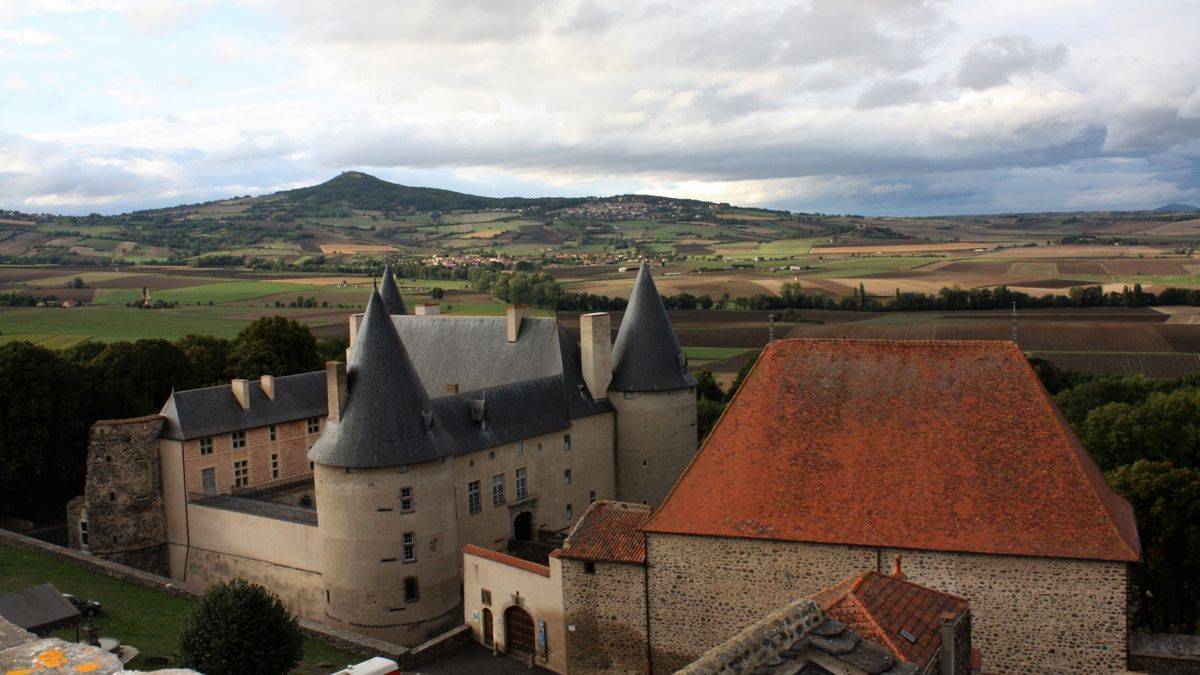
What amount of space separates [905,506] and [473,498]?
564 inches

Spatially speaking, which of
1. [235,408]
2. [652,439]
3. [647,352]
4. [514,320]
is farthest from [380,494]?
[647,352]

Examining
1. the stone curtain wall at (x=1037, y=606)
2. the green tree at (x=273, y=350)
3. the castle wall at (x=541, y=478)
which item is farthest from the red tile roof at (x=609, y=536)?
the green tree at (x=273, y=350)

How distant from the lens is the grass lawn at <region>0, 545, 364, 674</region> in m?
22.0

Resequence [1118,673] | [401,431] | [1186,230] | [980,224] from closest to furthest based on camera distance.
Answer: [1118,673] → [401,431] → [1186,230] → [980,224]

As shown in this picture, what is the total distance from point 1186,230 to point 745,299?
80391 millimetres

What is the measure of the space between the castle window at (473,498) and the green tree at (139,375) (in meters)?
17.4

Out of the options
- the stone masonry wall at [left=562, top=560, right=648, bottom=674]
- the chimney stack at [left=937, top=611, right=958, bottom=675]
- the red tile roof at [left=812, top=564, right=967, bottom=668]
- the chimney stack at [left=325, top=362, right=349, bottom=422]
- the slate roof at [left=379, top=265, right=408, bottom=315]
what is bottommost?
the stone masonry wall at [left=562, top=560, right=648, bottom=674]

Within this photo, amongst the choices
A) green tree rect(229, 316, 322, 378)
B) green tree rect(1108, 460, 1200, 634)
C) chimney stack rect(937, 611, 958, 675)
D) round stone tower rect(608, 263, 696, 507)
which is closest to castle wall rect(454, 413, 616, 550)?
round stone tower rect(608, 263, 696, 507)

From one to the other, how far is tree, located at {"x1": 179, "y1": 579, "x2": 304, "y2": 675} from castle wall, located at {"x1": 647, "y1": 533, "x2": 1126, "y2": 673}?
8849 mm

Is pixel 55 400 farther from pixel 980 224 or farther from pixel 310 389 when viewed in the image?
pixel 980 224

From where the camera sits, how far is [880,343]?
18766 millimetres

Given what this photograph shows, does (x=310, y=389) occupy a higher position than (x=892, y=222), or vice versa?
(x=892, y=222)

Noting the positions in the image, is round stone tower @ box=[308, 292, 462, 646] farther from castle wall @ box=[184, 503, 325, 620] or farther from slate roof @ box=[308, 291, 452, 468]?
castle wall @ box=[184, 503, 325, 620]

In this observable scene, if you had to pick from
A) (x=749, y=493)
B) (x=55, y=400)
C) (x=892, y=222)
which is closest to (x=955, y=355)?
(x=749, y=493)
